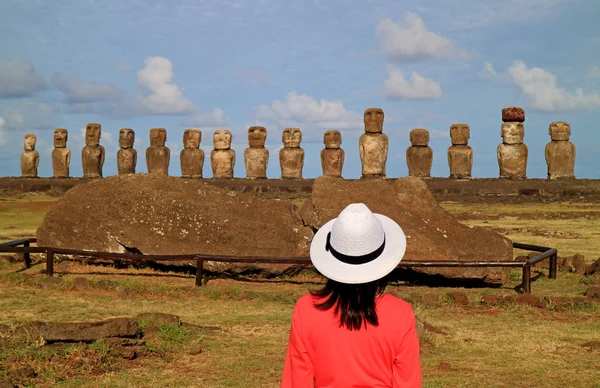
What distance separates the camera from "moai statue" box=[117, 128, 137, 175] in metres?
33.5

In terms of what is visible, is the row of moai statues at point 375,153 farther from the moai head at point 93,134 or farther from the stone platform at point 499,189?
the moai head at point 93,134

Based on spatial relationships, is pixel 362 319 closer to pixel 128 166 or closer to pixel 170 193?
pixel 170 193

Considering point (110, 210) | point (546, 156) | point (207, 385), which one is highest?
point (546, 156)

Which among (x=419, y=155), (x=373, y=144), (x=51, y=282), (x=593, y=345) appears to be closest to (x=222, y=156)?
(x=373, y=144)

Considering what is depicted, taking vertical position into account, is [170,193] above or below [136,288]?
above

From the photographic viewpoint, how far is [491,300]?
9.09m

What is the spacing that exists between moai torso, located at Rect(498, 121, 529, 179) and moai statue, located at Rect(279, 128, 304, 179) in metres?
7.98

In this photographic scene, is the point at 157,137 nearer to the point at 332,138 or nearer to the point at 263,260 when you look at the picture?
the point at 332,138

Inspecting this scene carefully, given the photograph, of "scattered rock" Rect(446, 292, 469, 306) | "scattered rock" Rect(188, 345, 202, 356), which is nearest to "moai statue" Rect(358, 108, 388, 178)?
"scattered rock" Rect(446, 292, 469, 306)

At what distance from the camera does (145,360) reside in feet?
21.7

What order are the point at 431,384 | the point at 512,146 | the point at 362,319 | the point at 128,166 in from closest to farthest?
1. the point at 362,319
2. the point at 431,384
3. the point at 512,146
4. the point at 128,166

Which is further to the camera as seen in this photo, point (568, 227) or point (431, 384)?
point (568, 227)

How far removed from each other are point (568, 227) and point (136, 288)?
12.9 m

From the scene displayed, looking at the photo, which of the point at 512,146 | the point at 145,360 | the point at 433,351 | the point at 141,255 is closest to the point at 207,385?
the point at 145,360
